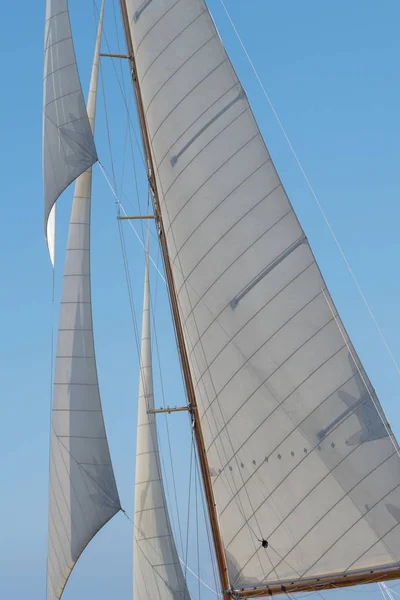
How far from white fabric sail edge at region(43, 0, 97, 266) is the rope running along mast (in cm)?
85

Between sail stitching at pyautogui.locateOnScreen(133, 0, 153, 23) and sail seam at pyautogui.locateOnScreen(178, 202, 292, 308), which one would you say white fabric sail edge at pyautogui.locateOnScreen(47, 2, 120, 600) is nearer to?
sail seam at pyautogui.locateOnScreen(178, 202, 292, 308)

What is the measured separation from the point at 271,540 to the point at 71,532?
11.3 ft

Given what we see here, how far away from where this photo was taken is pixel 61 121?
15.8 meters

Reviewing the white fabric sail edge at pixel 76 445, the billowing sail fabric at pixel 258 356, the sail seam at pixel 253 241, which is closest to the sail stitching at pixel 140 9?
the billowing sail fabric at pixel 258 356

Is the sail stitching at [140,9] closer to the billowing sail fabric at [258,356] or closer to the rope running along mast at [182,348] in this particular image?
the rope running along mast at [182,348]

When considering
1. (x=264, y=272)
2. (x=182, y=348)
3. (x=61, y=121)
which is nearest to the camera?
(x=264, y=272)

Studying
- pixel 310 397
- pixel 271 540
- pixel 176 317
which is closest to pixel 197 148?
pixel 176 317

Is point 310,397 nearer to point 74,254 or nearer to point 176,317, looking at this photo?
point 176,317

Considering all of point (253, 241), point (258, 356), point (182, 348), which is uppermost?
point (253, 241)

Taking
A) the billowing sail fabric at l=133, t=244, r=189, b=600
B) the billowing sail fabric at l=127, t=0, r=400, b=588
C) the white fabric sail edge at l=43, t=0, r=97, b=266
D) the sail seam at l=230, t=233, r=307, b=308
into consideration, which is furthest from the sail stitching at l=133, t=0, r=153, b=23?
the billowing sail fabric at l=133, t=244, r=189, b=600

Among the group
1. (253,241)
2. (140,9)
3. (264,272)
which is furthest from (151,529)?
(140,9)

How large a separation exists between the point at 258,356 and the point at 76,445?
3.29m

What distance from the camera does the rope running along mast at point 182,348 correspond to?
13.8m

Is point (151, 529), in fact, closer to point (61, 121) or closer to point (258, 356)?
point (258, 356)
